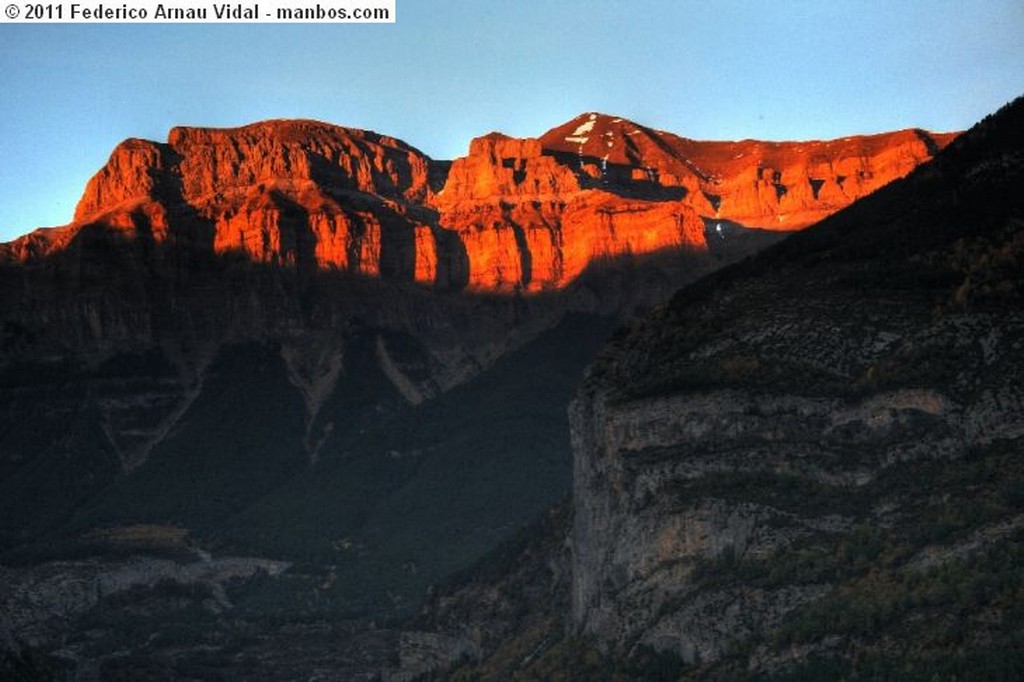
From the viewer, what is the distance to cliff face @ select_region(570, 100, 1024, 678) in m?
98.8

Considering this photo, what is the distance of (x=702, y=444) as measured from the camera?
11550cm

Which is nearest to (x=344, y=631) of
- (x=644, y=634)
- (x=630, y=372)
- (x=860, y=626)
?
(x=630, y=372)

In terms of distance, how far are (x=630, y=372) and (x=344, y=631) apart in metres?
77.2

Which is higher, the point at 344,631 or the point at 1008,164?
the point at 1008,164

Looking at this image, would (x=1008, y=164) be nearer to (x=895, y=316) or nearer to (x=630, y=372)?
(x=895, y=316)

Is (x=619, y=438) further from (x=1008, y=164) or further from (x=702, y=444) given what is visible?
(x=1008, y=164)

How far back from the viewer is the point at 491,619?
14588 cm

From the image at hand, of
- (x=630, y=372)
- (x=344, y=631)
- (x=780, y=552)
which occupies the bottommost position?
(x=344, y=631)

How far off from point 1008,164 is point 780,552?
2780 centimetres

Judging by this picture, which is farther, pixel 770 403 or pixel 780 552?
pixel 770 403

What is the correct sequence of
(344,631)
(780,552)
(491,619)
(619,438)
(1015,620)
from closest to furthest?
1. (1015,620)
2. (780,552)
3. (619,438)
4. (491,619)
5. (344,631)

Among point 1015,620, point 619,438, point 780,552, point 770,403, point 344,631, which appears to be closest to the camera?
point 1015,620

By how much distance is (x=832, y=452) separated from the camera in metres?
110

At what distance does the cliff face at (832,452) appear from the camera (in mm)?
98812
